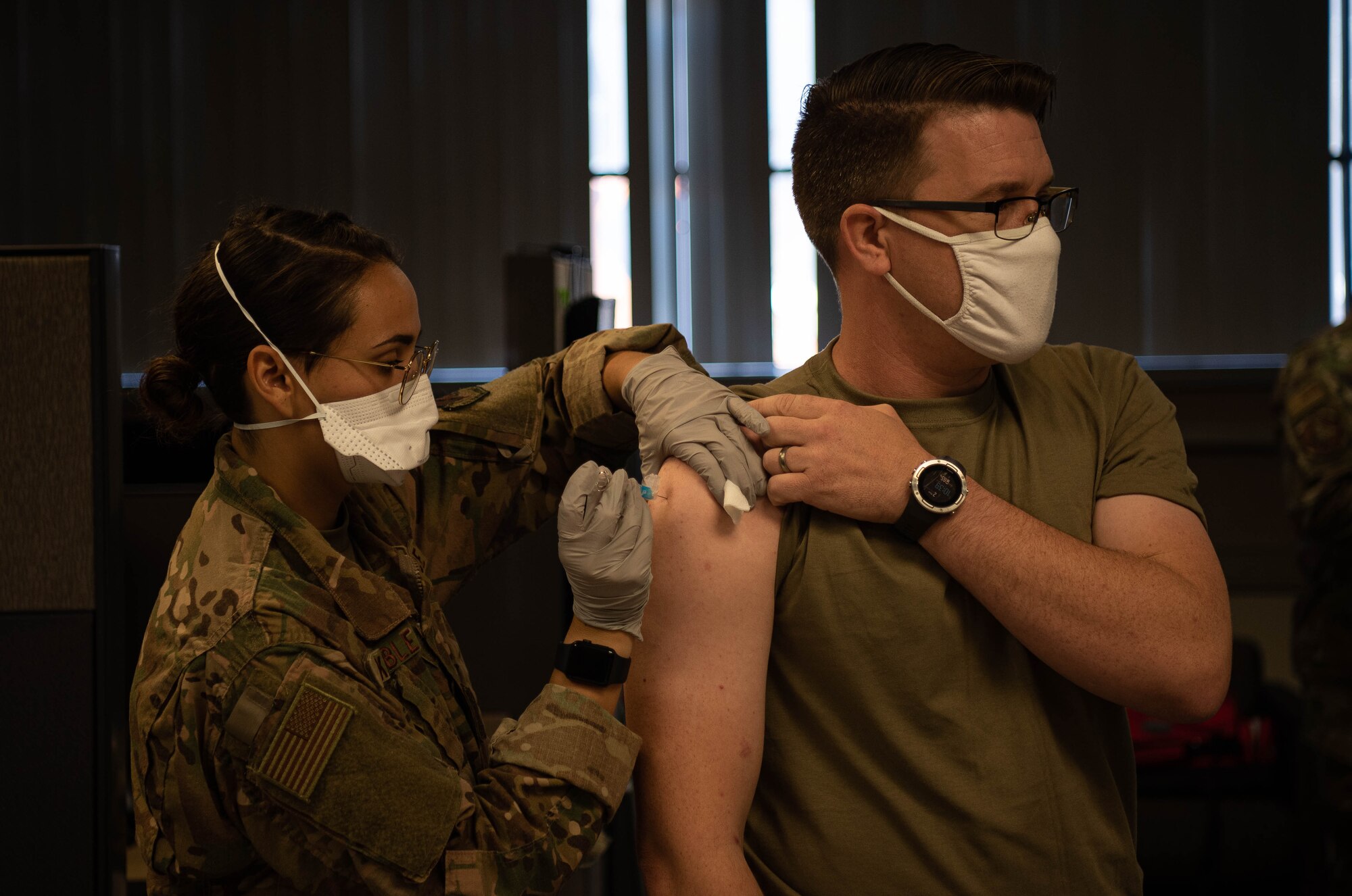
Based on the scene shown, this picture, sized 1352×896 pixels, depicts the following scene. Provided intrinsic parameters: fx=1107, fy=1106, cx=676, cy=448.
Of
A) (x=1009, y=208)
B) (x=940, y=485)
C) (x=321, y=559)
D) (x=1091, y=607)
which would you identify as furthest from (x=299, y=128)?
(x=1091, y=607)

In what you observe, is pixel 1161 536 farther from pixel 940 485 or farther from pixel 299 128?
pixel 299 128

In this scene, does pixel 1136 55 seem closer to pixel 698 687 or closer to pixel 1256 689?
pixel 1256 689

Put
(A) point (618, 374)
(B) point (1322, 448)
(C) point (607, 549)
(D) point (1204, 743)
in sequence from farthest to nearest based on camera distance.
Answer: (D) point (1204, 743)
(B) point (1322, 448)
(A) point (618, 374)
(C) point (607, 549)

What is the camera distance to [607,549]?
3.51 feet

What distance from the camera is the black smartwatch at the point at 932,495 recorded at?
1.07 m

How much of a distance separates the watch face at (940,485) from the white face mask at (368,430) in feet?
1.82

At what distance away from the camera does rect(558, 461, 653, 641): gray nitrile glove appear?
3.52ft

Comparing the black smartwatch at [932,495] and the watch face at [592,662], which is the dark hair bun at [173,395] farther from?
the black smartwatch at [932,495]

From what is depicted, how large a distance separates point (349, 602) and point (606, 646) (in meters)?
0.26

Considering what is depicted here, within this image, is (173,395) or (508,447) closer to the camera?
(173,395)

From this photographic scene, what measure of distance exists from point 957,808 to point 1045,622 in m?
0.20

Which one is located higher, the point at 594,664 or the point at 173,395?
the point at 173,395

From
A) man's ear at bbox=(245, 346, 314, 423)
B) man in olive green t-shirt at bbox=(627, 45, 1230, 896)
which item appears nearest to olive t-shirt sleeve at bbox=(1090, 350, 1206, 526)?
man in olive green t-shirt at bbox=(627, 45, 1230, 896)

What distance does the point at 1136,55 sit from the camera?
14.1ft
